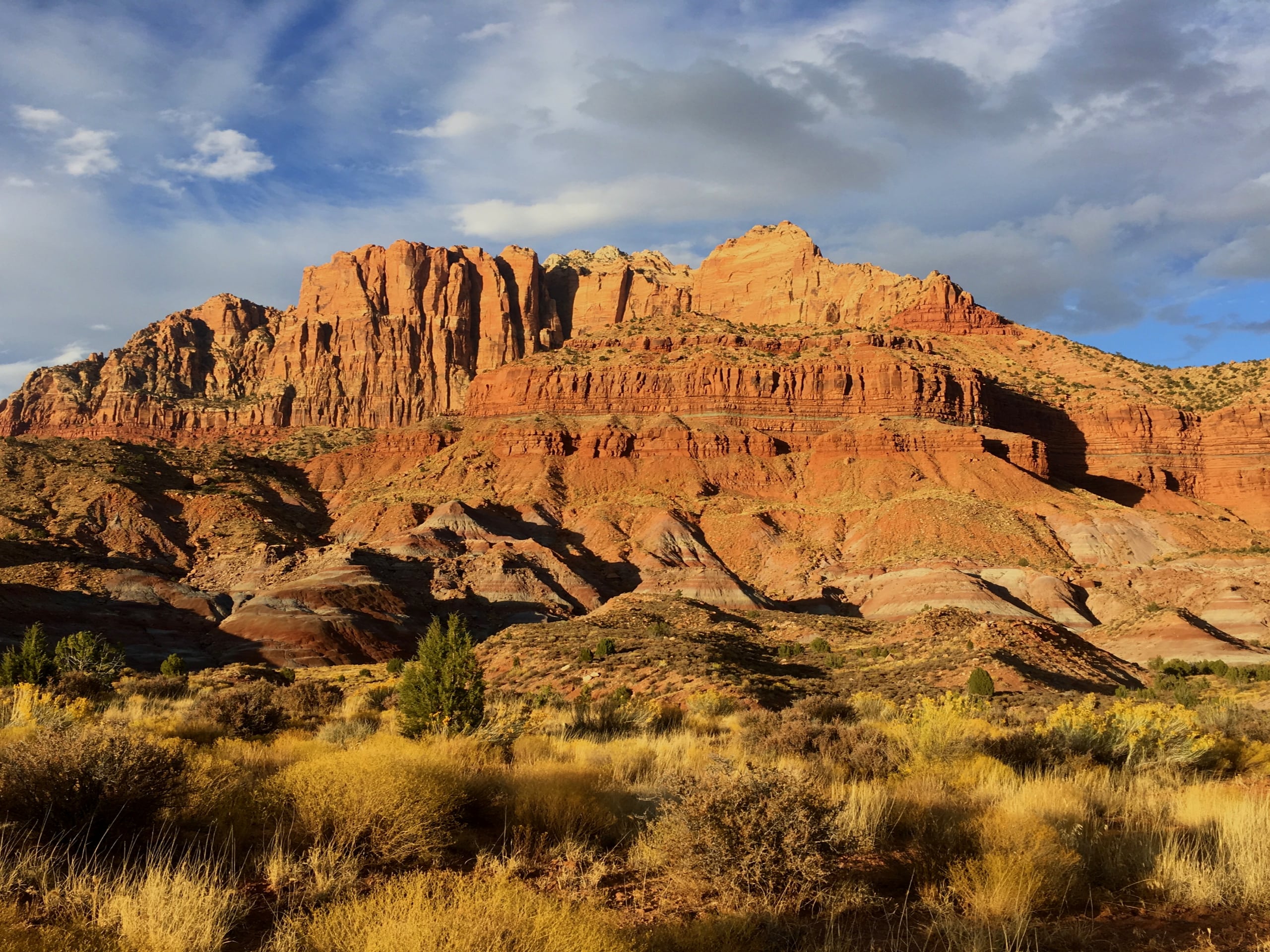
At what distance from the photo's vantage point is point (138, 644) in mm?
49781

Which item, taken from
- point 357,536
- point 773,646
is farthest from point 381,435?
point 773,646

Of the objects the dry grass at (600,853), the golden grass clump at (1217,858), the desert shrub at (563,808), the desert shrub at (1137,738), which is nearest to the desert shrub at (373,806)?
the dry grass at (600,853)

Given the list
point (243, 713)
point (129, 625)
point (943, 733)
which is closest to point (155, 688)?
point (243, 713)

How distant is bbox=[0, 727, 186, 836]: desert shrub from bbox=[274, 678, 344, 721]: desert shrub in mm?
9235

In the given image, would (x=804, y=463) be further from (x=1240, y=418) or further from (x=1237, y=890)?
(x=1237, y=890)

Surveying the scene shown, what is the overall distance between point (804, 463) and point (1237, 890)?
93.3m

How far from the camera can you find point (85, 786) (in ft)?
23.9

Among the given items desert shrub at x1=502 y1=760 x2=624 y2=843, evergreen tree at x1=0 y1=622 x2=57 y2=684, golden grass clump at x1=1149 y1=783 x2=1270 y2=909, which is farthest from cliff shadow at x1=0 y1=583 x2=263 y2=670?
golden grass clump at x1=1149 y1=783 x2=1270 y2=909

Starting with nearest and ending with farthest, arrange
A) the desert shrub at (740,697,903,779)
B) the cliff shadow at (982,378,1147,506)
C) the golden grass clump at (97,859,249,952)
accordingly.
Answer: the golden grass clump at (97,859,249,952)
the desert shrub at (740,697,903,779)
the cliff shadow at (982,378,1147,506)

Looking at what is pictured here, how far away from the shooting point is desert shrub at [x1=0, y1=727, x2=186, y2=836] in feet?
23.4

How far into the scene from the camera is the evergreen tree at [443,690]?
1370 centimetres

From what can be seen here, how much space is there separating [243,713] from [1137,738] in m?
14.6

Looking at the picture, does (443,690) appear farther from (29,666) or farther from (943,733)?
(29,666)

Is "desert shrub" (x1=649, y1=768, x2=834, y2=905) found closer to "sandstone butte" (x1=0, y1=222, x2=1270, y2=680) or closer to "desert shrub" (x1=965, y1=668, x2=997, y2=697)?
"desert shrub" (x1=965, y1=668, x2=997, y2=697)
